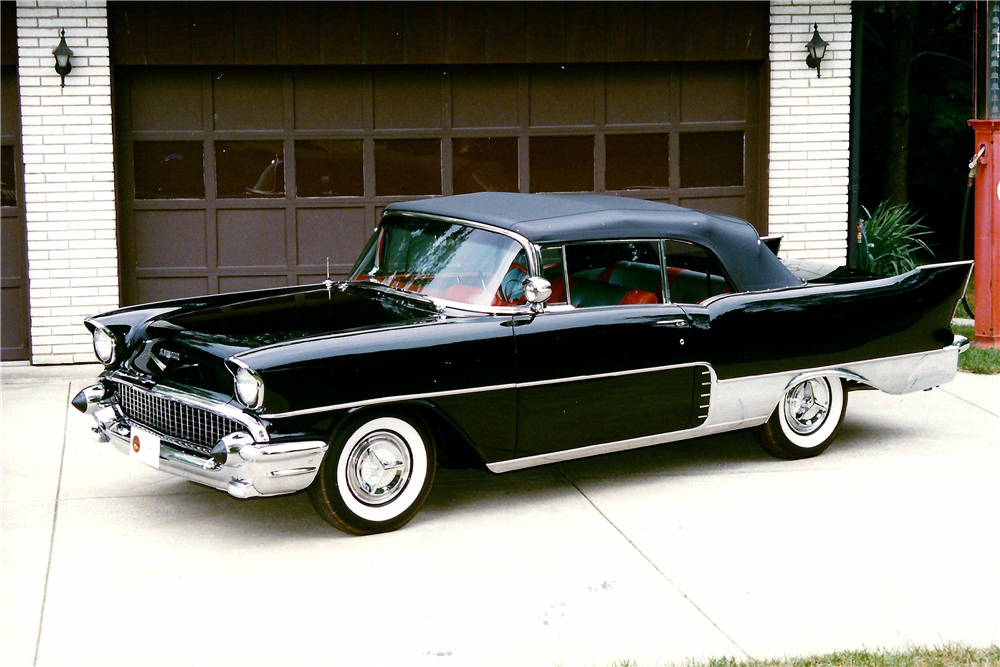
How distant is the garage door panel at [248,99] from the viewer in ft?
31.2

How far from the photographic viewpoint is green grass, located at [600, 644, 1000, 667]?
12.4 ft

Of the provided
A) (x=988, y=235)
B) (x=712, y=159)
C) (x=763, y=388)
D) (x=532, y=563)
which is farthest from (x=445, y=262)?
(x=988, y=235)

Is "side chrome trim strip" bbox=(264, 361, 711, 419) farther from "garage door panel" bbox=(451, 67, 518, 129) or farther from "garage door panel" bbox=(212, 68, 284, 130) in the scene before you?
"garage door panel" bbox=(212, 68, 284, 130)

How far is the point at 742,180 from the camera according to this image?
34.0 feet

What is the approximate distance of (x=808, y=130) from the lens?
10.1 metres

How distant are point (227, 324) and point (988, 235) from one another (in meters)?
6.77

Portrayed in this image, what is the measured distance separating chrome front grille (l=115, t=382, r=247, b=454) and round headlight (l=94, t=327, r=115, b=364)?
0.51ft

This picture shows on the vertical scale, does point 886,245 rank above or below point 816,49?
below

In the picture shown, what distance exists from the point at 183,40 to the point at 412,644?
6.64 meters

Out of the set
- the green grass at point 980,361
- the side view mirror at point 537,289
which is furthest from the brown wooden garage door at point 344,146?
the side view mirror at point 537,289

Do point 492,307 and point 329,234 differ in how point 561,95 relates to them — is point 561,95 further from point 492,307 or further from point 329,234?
point 492,307

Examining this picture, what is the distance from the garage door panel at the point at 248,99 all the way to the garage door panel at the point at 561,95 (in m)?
2.15

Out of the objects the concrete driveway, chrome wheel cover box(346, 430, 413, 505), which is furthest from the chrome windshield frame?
the concrete driveway

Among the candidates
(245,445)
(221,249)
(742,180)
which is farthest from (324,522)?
(742,180)
